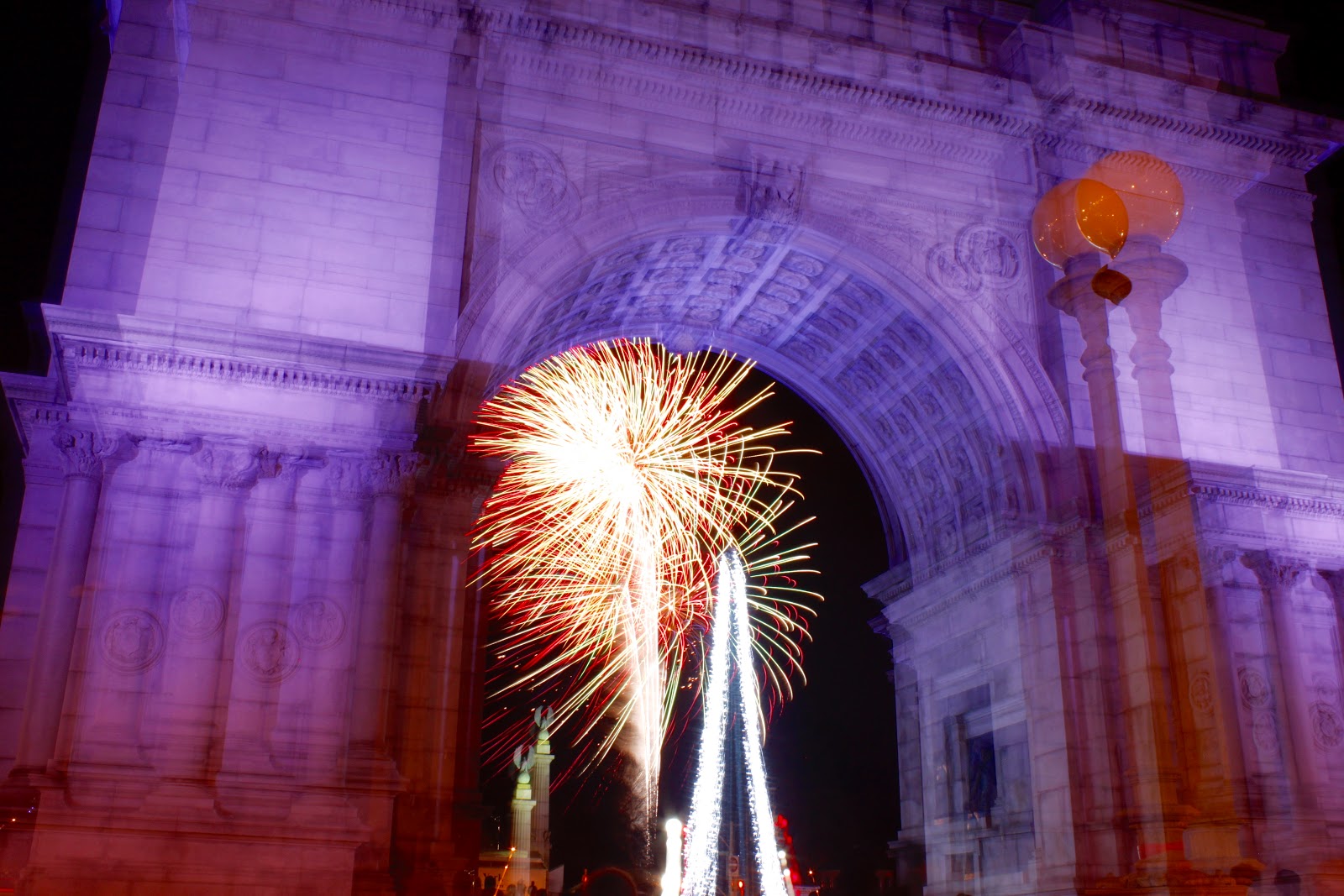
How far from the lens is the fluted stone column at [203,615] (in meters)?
16.3

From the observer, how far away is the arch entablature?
71.3 feet

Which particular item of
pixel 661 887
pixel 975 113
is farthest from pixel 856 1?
pixel 661 887

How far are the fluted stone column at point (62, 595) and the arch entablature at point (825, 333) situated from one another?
576 cm

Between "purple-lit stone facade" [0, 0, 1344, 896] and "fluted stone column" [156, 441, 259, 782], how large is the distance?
0.17 ft

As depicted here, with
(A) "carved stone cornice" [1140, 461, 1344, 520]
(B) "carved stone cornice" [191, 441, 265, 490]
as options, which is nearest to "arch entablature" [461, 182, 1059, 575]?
(A) "carved stone cornice" [1140, 461, 1344, 520]

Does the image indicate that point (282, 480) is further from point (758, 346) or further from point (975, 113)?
point (975, 113)

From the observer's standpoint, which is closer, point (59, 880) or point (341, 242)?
point (59, 880)

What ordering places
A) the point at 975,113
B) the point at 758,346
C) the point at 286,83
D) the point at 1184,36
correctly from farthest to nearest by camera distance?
the point at 758,346 < the point at 1184,36 < the point at 975,113 < the point at 286,83

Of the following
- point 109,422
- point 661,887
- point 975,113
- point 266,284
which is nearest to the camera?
point 109,422

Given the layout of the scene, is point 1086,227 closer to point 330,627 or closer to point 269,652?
point 330,627

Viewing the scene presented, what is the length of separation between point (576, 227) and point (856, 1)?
7840mm

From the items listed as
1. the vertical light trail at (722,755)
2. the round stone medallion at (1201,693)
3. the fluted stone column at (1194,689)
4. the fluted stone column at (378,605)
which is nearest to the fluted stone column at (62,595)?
the fluted stone column at (378,605)

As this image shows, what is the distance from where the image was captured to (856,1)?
2442 centimetres

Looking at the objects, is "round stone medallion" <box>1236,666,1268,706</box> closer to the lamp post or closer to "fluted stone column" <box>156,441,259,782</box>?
the lamp post
